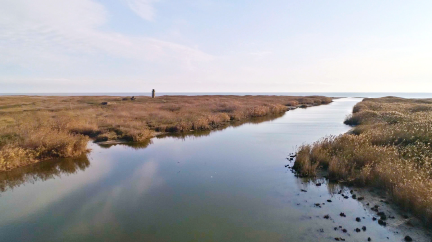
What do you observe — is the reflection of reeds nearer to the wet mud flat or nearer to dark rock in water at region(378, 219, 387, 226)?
the wet mud flat

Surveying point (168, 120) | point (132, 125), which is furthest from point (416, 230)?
point (168, 120)

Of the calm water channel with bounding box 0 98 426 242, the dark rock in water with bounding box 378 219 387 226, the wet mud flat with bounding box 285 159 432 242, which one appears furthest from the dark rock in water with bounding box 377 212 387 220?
the calm water channel with bounding box 0 98 426 242

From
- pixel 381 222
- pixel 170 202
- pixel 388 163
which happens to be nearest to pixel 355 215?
pixel 381 222

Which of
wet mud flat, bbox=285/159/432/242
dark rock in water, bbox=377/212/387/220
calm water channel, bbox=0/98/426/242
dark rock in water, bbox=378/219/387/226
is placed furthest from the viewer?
dark rock in water, bbox=377/212/387/220

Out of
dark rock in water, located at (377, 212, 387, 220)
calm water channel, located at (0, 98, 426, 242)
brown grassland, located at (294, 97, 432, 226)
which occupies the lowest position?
calm water channel, located at (0, 98, 426, 242)

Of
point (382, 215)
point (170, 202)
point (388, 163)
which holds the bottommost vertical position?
point (170, 202)

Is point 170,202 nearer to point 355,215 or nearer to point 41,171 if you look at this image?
point 355,215

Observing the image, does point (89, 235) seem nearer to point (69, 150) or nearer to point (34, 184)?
point (34, 184)

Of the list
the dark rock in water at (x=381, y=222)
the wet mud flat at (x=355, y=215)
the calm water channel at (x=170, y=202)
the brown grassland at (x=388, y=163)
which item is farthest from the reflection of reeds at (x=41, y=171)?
the dark rock in water at (x=381, y=222)
